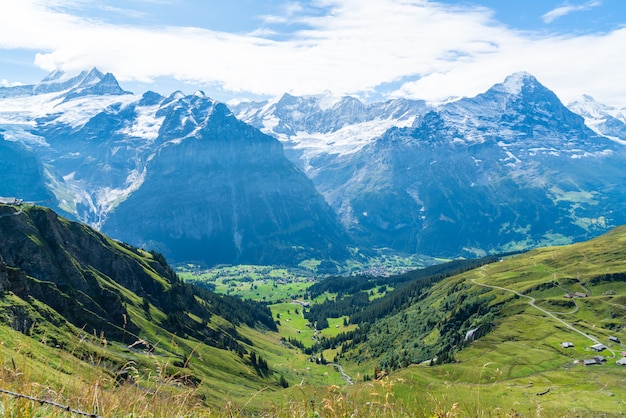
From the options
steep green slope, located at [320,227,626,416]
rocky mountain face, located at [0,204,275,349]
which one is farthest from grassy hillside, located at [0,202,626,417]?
steep green slope, located at [320,227,626,416]

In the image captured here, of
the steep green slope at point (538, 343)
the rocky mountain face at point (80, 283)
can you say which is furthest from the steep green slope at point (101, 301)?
the steep green slope at point (538, 343)

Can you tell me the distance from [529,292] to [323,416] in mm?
204175

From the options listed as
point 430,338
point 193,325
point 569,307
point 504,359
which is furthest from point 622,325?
point 193,325

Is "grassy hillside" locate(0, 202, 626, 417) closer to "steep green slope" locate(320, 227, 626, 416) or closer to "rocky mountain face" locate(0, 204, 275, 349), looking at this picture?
"rocky mountain face" locate(0, 204, 275, 349)

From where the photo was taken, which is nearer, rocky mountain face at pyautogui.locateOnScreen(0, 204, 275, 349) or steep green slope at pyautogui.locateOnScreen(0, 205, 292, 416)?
steep green slope at pyautogui.locateOnScreen(0, 205, 292, 416)

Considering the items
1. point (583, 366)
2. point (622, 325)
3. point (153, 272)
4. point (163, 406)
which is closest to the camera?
point (163, 406)

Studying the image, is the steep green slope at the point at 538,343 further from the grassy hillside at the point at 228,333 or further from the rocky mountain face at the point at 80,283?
the rocky mountain face at the point at 80,283

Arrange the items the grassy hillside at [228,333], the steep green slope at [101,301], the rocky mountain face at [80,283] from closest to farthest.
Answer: the grassy hillside at [228,333], the steep green slope at [101,301], the rocky mountain face at [80,283]

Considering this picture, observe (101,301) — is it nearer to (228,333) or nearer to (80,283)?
(80,283)

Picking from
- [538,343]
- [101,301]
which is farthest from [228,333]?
[538,343]

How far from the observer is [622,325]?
147375 mm

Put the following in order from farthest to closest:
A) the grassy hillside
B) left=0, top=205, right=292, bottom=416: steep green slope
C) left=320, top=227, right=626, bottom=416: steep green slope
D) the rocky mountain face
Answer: left=320, top=227, right=626, bottom=416: steep green slope, the rocky mountain face, left=0, top=205, right=292, bottom=416: steep green slope, the grassy hillside

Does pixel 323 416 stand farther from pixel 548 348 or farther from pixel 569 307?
pixel 569 307

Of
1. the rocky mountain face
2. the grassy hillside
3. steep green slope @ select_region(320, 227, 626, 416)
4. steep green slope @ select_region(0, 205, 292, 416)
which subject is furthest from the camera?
steep green slope @ select_region(320, 227, 626, 416)
